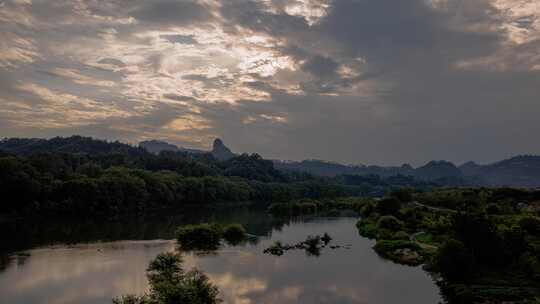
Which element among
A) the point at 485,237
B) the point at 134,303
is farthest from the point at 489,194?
the point at 134,303

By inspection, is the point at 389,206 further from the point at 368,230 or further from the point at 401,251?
the point at 401,251

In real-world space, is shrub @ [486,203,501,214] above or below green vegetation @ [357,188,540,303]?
above

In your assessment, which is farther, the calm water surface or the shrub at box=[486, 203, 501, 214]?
the shrub at box=[486, 203, 501, 214]

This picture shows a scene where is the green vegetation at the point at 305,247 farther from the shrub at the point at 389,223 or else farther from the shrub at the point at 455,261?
the shrub at the point at 455,261

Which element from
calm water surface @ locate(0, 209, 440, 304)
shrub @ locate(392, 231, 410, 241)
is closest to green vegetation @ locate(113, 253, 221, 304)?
calm water surface @ locate(0, 209, 440, 304)

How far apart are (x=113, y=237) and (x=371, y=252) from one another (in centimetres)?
4175

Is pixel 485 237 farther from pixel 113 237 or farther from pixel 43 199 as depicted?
pixel 43 199

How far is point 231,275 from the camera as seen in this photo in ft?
161

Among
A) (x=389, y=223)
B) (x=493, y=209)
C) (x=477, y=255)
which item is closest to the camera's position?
(x=477, y=255)

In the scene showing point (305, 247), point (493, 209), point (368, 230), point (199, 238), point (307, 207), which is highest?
point (493, 209)

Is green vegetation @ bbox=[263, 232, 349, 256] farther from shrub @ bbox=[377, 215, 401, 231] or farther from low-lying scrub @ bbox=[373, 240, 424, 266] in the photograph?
shrub @ bbox=[377, 215, 401, 231]

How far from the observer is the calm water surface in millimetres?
41562

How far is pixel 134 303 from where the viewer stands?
31469mm

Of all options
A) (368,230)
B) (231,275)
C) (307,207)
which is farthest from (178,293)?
(307,207)
